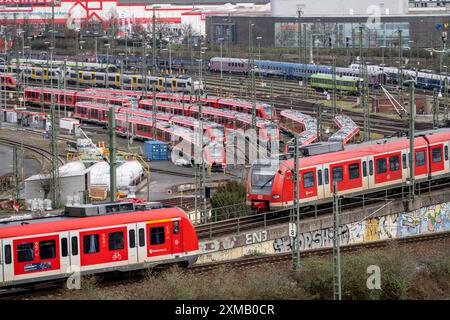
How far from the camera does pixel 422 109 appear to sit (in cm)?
5916


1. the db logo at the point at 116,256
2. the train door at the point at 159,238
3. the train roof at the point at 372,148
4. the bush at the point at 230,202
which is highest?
the train roof at the point at 372,148

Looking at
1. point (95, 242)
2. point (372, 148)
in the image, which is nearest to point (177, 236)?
point (95, 242)

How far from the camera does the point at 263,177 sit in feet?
89.2

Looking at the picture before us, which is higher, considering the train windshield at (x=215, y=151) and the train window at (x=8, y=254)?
the train window at (x=8, y=254)

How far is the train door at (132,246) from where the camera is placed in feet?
69.5

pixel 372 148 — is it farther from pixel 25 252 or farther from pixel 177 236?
pixel 25 252

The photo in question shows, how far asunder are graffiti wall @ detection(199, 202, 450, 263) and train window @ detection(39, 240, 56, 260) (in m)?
5.22

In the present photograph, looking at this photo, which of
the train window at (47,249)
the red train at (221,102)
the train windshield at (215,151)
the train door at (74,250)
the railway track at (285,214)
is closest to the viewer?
the train window at (47,249)

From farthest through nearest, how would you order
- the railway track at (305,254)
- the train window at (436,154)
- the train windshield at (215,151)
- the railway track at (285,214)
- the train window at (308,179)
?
the train windshield at (215,151), the train window at (436,154), the train window at (308,179), the railway track at (285,214), the railway track at (305,254)

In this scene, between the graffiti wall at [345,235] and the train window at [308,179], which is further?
the train window at [308,179]

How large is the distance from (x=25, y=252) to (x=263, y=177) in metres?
8.47

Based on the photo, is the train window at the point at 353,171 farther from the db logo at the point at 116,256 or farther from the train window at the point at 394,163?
the db logo at the point at 116,256

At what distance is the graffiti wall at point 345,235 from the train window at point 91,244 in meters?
4.47

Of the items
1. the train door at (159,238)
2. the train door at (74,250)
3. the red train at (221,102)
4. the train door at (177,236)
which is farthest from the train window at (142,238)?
the red train at (221,102)
